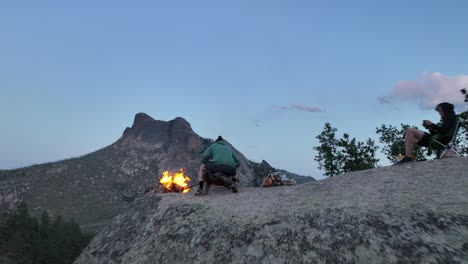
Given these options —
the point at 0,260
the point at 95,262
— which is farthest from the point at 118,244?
the point at 0,260

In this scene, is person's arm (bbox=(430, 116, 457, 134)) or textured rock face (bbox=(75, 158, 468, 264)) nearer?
textured rock face (bbox=(75, 158, 468, 264))

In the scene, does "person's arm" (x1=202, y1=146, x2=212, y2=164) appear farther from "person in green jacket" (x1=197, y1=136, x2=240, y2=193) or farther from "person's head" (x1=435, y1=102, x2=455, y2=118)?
"person's head" (x1=435, y1=102, x2=455, y2=118)

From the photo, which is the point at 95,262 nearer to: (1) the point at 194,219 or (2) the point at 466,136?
(1) the point at 194,219

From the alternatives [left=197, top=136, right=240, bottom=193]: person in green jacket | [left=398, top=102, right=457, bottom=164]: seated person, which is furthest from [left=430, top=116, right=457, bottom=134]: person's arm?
[left=197, top=136, right=240, bottom=193]: person in green jacket

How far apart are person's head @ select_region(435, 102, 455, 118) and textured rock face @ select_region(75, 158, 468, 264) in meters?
1.65

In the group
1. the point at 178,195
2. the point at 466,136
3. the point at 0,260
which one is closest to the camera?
the point at 178,195

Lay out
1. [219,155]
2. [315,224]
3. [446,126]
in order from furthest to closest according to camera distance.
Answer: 1. [219,155]
2. [446,126]
3. [315,224]

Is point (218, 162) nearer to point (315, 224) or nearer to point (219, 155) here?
point (219, 155)

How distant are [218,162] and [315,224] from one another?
612 centimetres

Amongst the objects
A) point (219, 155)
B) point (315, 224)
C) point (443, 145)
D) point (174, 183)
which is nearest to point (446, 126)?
point (443, 145)

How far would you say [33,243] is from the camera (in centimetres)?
7906

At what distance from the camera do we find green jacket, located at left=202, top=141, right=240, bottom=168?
15237mm

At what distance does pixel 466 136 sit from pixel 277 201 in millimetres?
43179

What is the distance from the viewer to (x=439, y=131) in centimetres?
1361
